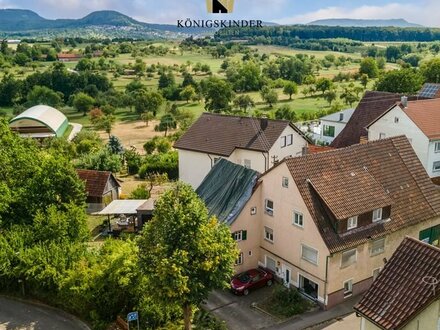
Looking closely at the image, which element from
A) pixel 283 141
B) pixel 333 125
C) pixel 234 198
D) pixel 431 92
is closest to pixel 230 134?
pixel 283 141

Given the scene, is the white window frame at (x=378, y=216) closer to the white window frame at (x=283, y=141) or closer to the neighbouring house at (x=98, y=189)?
the white window frame at (x=283, y=141)

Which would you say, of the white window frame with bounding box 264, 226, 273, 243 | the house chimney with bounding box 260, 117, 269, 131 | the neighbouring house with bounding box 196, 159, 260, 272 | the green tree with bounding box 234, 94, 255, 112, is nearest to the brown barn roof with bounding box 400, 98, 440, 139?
the house chimney with bounding box 260, 117, 269, 131

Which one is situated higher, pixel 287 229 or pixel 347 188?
pixel 347 188

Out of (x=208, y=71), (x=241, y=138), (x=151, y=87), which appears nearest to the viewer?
(x=241, y=138)

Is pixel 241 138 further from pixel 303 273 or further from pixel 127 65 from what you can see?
pixel 127 65

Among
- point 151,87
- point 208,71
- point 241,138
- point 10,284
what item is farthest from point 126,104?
point 10,284

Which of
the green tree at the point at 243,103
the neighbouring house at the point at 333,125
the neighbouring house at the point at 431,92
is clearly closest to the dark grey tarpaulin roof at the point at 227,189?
the neighbouring house at the point at 333,125

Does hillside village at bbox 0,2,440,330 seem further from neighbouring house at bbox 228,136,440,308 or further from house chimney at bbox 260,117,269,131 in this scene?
house chimney at bbox 260,117,269,131
